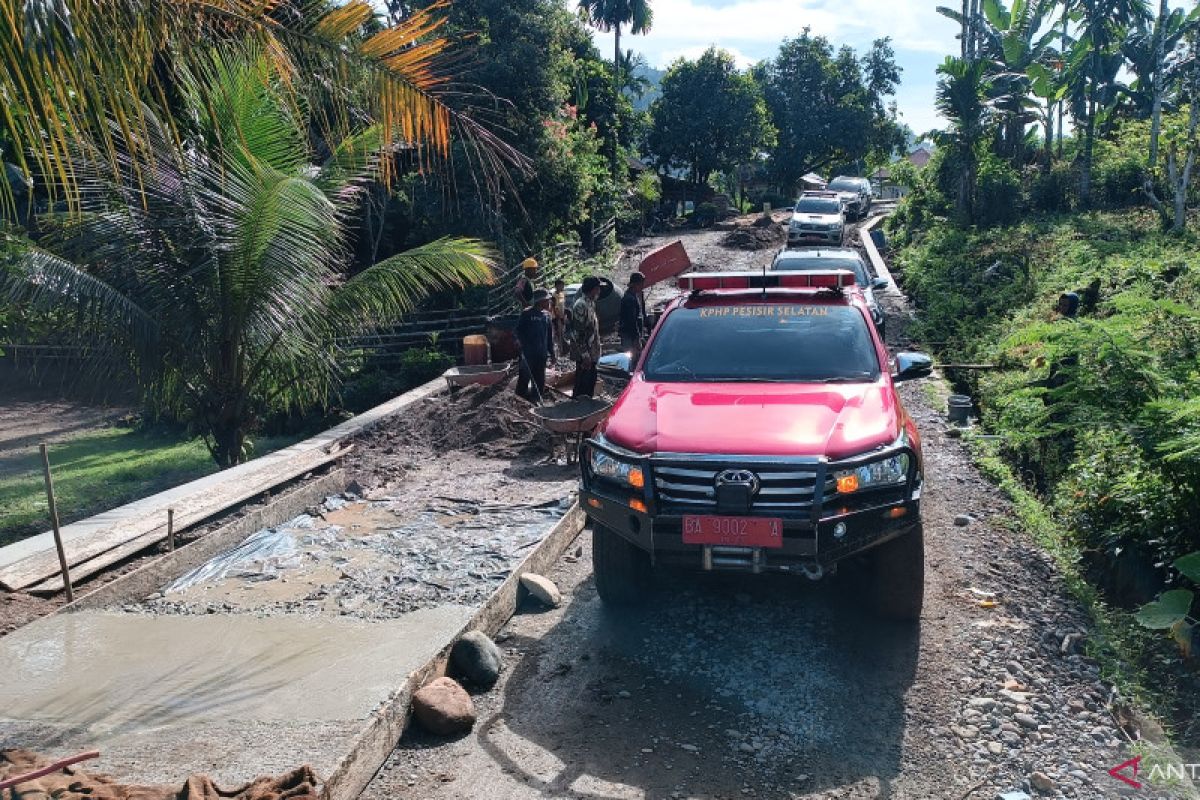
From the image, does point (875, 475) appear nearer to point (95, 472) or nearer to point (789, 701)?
point (789, 701)

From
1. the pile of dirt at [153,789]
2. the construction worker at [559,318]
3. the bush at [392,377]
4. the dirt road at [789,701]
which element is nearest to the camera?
the pile of dirt at [153,789]

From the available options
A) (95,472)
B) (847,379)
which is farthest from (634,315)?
(95,472)

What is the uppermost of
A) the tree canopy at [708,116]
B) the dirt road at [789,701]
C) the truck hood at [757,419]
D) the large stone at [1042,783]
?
the tree canopy at [708,116]

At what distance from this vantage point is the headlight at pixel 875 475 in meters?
5.06

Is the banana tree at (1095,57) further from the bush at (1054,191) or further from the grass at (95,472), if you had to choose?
the grass at (95,472)

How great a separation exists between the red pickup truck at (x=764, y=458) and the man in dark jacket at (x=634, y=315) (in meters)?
5.03

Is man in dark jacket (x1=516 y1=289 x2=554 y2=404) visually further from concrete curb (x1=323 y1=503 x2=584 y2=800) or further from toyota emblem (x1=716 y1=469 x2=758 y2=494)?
toyota emblem (x1=716 y1=469 x2=758 y2=494)

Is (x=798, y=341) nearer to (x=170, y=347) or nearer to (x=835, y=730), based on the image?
(x=835, y=730)

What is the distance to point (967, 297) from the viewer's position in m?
19.0

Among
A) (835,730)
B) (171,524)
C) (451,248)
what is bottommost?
(835,730)

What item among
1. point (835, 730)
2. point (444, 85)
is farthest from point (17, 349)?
point (835, 730)

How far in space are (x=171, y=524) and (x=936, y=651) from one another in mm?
5240

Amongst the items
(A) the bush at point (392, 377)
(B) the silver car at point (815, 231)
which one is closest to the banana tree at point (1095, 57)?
(B) the silver car at point (815, 231)

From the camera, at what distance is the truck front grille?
5023mm
